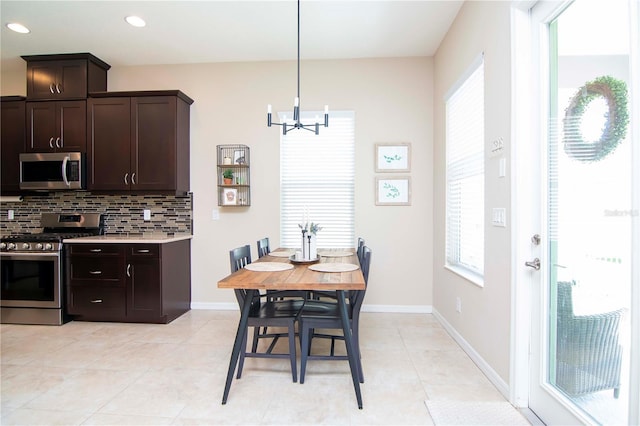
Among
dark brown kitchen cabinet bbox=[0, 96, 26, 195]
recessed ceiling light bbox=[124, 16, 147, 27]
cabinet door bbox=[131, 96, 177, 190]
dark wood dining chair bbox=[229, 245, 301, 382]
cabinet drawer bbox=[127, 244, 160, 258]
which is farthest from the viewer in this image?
dark brown kitchen cabinet bbox=[0, 96, 26, 195]

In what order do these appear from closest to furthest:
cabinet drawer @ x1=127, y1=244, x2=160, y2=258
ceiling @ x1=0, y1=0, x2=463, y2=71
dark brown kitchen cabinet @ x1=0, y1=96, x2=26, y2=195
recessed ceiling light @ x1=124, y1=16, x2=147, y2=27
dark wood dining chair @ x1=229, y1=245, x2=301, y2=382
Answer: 1. dark wood dining chair @ x1=229, y1=245, x2=301, y2=382
2. ceiling @ x1=0, y1=0, x2=463, y2=71
3. recessed ceiling light @ x1=124, y1=16, x2=147, y2=27
4. cabinet drawer @ x1=127, y1=244, x2=160, y2=258
5. dark brown kitchen cabinet @ x1=0, y1=96, x2=26, y2=195

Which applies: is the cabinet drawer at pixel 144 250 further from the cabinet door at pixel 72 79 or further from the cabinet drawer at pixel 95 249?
the cabinet door at pixel 72 79

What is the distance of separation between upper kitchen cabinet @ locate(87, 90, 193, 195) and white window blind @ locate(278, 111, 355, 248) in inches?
48.3

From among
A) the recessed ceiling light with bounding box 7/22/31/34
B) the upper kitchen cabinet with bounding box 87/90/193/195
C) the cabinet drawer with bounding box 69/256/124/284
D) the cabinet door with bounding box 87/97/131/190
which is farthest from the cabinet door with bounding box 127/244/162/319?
the recessed ceiling light with bounding box 7/22/31/34

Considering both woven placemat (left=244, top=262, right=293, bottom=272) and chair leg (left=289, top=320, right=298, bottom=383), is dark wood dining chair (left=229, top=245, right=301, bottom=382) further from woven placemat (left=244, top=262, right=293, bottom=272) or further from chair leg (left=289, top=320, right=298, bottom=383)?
woven placemat (left=244, top=262, right=293, bottom=272)

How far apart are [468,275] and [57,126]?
178 inches

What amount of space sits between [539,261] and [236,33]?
3.22m

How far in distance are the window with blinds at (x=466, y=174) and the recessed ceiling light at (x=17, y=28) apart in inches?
162

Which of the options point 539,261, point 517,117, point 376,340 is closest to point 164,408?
point 376,340

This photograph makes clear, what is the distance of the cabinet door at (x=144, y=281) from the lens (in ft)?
10.8

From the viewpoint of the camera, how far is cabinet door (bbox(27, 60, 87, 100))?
3.60 m

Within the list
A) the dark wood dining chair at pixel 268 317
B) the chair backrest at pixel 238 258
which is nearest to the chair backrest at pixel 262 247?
the chair backrest at pixel 238 258

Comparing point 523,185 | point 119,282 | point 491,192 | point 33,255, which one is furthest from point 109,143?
point 523,185

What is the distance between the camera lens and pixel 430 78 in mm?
3658
